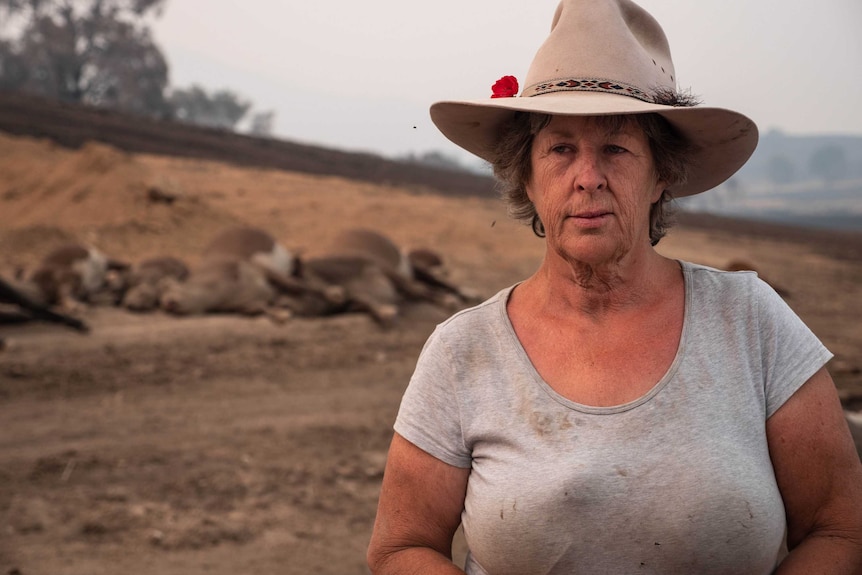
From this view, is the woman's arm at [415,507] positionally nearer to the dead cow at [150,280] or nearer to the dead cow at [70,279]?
the dead cow at [70,279]

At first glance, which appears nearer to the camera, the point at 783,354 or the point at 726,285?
the point at 783,354

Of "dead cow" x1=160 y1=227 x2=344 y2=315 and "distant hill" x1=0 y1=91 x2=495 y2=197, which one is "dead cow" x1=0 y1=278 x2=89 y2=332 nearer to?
"dead cow" x1=160 y1=227 x2=344 y2=315

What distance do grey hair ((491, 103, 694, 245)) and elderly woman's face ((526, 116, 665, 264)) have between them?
0.02 meters

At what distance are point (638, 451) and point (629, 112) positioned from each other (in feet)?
2.18

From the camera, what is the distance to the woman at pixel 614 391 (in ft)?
5.72

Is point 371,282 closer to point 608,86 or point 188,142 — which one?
point 608,86

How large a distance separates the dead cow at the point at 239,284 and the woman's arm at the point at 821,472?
6.49m

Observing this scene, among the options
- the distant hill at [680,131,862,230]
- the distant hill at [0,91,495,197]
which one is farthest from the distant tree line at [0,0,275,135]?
the distant hill at [680,131,862,230]

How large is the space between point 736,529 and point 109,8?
1689 inches

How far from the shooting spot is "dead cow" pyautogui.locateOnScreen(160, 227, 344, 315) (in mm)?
7926

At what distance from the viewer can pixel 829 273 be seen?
14.5m

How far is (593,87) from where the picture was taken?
191 cm

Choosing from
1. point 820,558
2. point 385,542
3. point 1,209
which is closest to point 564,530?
point 385,542

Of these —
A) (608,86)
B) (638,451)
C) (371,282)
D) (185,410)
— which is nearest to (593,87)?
(608,86)
